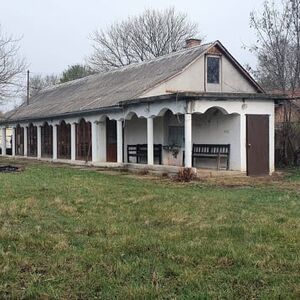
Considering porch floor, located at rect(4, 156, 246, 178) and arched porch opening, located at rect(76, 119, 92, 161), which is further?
arched porch opening, located at rect(76, 119, 92, 161)

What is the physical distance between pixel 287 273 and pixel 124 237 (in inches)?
103

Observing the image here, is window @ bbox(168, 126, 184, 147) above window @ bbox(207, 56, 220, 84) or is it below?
below

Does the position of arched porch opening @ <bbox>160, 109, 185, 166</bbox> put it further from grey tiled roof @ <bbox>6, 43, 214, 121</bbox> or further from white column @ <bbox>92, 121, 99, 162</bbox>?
white column @ <bbox>92, 121, 99, 162</bbox>

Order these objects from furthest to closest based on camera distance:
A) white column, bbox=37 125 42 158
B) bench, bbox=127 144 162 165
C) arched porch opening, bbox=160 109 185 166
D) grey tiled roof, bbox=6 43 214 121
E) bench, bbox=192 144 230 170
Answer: white column, bbox=37 125 42 158
grey tiled roof, bbox=6 43 214 121
bench, bbox=127 144 162 165
arched porch opening, bbox=160 109 185 166
bench, bbox=192 144 230 170

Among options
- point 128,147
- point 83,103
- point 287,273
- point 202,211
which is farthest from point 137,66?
point 287,273

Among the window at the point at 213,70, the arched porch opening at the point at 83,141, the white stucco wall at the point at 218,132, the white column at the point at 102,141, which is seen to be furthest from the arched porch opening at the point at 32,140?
the white stucco wall at the point at 218,132

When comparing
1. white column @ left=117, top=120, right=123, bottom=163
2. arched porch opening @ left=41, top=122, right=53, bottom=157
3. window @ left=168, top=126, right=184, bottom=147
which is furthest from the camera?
arched porch opening @ left=41, top=122, right=53, bottom=157

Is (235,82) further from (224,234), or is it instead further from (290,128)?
(224,234)

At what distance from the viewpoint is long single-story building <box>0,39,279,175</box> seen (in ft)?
64.2

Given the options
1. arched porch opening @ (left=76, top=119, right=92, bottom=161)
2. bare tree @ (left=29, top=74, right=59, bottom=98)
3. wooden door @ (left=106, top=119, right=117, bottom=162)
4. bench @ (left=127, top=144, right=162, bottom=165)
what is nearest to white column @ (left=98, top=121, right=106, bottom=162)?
wooden door @ (left=106, top=119, right=117, bottom=162)

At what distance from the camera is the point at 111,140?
26.9m

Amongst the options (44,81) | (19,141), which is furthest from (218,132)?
(44,81)

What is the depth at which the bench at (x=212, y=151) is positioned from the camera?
20766 millimetres

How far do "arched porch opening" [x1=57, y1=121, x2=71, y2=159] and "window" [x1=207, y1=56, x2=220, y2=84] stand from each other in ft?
30.9
